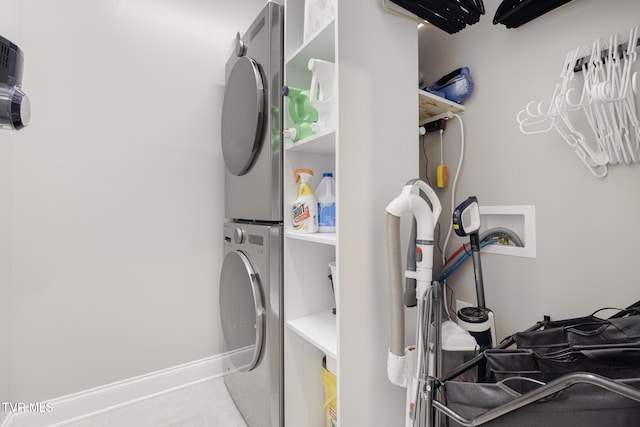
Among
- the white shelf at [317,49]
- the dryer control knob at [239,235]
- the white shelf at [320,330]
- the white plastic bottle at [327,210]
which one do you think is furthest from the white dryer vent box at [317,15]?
the white shelf at [320,330]

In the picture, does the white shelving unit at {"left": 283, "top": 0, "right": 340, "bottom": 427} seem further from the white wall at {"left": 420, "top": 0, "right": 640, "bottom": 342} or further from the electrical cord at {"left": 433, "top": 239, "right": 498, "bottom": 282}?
the white wall at {"left": 420, "top": 0, "right": 640, "bottom": 342}

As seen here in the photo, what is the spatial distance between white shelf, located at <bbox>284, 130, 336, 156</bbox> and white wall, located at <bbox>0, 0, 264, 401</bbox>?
3.13ft

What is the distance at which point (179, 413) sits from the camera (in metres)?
1.62

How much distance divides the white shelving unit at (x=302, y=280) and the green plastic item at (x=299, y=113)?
4 centimetres

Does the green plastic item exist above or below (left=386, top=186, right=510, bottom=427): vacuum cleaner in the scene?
above

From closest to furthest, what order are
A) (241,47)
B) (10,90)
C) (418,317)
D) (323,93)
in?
(10,90) < (418,317) < (323,93) < (241,47)

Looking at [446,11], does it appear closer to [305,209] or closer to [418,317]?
[305,209]

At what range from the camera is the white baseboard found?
1.48 meters

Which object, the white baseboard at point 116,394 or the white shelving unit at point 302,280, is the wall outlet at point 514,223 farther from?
the white baseboard at point 116,394

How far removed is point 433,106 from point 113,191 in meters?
1.89

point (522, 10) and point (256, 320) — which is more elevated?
point (522, 10)

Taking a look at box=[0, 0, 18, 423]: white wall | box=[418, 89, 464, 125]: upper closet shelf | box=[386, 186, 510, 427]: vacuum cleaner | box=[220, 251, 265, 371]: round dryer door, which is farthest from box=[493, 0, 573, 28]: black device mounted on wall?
box=[0, 0, 18, 423]: white wall

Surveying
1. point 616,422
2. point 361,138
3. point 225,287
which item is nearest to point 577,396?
point 616,422

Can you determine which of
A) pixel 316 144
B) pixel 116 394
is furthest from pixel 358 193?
pixel 116 394
